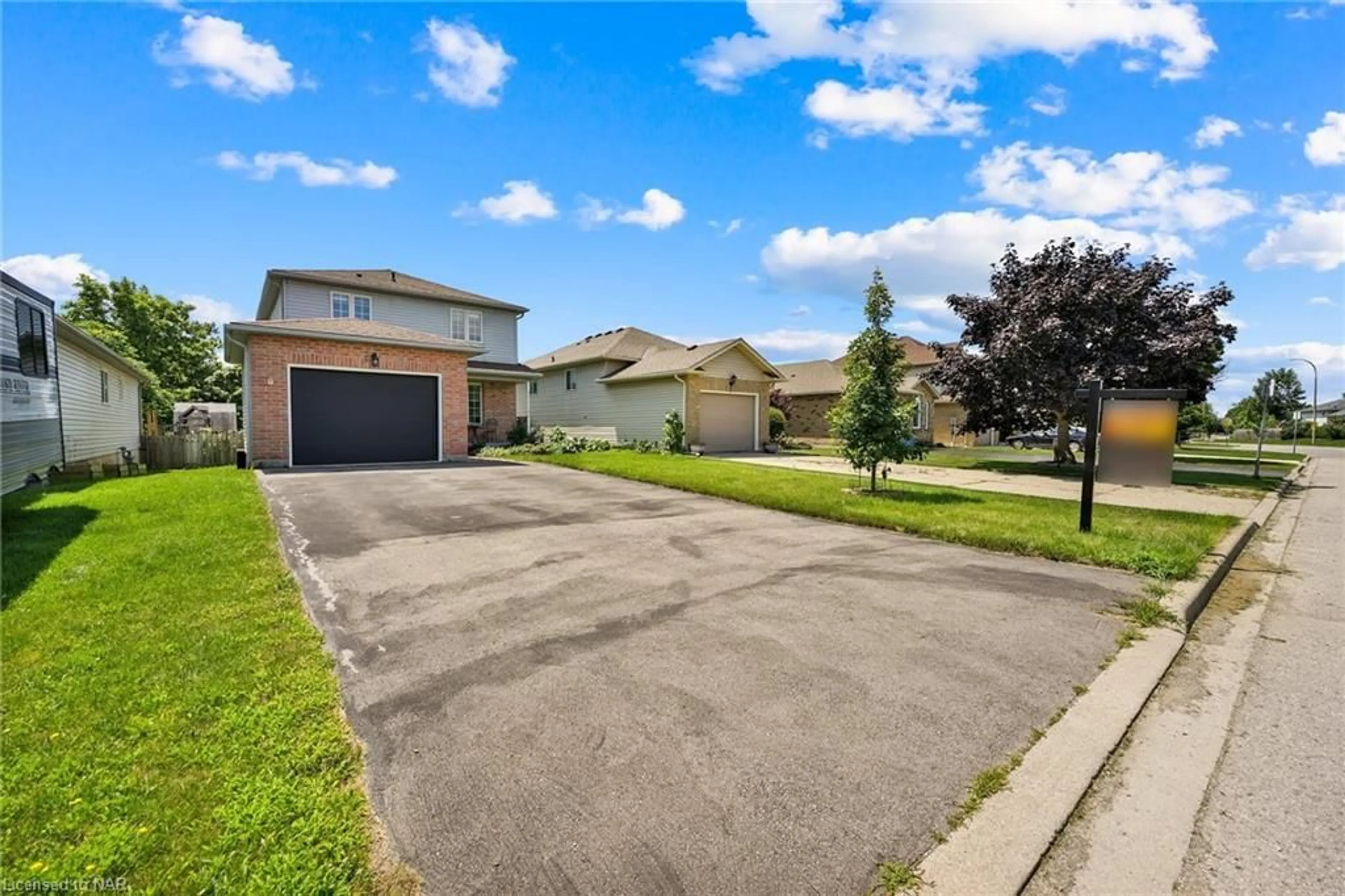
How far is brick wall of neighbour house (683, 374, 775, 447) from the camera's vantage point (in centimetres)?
2181

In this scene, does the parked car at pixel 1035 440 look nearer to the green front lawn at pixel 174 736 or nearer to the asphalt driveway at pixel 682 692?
the asphalt driveway at pixel 682 692

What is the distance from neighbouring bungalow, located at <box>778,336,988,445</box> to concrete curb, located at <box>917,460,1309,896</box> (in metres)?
28.7

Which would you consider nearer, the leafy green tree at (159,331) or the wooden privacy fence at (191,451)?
the wooden privacy fence at (191,451)

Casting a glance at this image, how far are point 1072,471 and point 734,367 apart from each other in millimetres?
11890

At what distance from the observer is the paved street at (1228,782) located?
82.7 inches

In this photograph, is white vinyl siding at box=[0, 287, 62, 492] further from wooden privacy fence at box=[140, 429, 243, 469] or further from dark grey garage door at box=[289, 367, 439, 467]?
wooden privacy fence at box=[140, 429, 243, 469]

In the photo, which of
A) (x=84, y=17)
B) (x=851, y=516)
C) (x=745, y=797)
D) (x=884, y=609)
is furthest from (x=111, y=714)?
(x=84, y=17)

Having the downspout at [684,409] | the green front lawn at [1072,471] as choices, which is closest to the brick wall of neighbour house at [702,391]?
the downspout at [684,409]

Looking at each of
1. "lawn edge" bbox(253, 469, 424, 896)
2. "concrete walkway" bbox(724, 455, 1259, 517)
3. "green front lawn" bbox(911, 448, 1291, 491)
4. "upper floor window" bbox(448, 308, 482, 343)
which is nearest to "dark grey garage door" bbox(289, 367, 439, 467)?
"upper floor window" bbox(448, 308, 482, 343)

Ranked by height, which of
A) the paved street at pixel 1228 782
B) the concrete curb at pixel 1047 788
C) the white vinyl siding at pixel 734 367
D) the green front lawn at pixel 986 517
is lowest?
the paved street at pixel 1228 782

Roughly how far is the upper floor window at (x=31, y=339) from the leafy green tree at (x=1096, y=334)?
20.0 meters

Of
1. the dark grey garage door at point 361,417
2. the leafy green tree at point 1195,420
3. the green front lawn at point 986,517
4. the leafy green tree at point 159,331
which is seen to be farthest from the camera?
the leafy green tree at point 159,331

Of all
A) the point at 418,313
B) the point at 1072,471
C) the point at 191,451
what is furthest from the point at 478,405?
the point at 1072,471

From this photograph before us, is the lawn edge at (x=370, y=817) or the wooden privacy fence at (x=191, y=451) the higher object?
the wooden privacy fence at (x=191, y=451)
